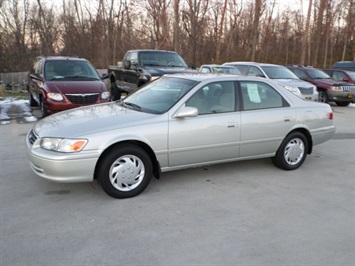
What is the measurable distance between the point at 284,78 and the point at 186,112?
29.5 ft

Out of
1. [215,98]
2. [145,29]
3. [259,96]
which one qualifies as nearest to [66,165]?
[215,98]

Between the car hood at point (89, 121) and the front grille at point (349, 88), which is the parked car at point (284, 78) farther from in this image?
the car hood at point (89, 121)

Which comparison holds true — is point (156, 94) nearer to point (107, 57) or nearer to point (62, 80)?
point (62, 80)

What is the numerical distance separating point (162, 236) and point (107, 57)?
26820 millimetres

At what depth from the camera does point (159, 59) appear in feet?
36.4

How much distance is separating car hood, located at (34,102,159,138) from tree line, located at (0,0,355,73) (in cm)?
1777

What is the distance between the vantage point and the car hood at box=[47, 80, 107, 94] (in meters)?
8.27

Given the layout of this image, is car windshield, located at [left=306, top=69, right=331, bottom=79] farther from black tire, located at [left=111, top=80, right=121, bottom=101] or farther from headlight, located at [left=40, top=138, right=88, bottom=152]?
headlight, located at [left=40, top=138, right=88, bottom=152]

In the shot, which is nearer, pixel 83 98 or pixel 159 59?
pixel 83 98


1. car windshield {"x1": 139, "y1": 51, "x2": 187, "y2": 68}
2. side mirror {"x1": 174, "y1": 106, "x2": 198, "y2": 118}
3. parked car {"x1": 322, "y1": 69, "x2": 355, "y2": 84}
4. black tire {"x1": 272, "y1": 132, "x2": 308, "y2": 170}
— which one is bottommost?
black tire {"x1": 272, "y1": 132, "x2": 308, "y2": 170}

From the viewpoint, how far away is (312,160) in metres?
6.01

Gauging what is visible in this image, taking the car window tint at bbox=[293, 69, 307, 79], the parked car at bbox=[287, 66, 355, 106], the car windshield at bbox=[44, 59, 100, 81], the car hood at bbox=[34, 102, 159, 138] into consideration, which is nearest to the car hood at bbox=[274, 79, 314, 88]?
the parked car at bbox=[287, 66, 355, 106]

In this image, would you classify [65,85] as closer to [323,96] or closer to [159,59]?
→ [159,59]

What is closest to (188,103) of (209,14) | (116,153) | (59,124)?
(116,153)
